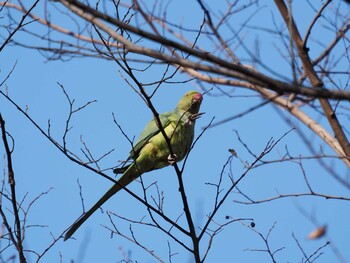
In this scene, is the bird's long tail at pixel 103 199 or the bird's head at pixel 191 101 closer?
the bird's long tail at pixel 103 199

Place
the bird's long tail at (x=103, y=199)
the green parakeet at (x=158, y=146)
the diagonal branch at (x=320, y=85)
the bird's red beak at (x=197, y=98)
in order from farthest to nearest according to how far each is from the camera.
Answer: the bird's red beak at (x=197, y=98)
the green parakeet at (x=158, y=146)
the bird's long tail at (x=103, y=199)
the diagonal branch at (x=320, y=85)

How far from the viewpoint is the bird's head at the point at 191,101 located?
532cm

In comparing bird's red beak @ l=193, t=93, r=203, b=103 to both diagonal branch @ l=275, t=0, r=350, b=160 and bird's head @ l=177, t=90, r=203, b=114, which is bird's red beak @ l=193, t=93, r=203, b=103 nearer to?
bird's head @ l=177, t=90, r=203, b=114

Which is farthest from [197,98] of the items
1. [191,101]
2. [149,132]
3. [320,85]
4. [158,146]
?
[320,85]

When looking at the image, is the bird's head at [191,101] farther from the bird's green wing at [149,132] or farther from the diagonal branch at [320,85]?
the diagonal branch at [320,85]

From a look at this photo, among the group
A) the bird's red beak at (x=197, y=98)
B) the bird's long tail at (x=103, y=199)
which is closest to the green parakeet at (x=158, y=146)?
the bird's long tail at (x=103, y=199)

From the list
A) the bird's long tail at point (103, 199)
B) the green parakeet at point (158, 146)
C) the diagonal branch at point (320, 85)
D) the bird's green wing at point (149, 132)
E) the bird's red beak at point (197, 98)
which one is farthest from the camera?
the bird's red beak at point (197, 98)

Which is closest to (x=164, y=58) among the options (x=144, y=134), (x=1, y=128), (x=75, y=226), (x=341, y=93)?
(x=341, y=93)

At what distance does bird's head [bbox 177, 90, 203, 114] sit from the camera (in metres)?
5.32

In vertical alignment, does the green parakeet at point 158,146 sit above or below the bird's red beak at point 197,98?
below

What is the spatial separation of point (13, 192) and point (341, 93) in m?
2.13

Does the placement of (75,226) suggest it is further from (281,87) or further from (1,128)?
(281,87)

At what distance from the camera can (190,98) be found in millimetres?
5434

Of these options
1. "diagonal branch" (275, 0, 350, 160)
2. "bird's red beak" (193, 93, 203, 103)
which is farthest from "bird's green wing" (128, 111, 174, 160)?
"diagonal branch" (275, 0, 350, 160)
